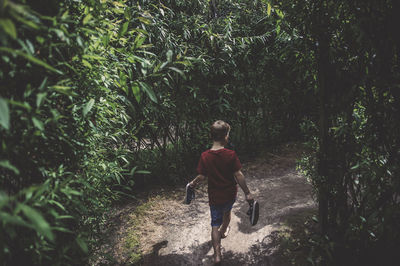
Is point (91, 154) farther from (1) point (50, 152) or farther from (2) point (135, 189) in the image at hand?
(2) point (135, 189)

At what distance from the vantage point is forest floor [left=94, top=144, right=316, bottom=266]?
2.73 m

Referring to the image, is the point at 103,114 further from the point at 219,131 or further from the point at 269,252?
the point at 269,252

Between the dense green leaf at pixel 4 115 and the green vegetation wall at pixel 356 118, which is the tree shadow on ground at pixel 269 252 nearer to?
the green vegetation wall at pixel 356 118

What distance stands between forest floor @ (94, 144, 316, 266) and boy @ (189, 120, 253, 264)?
1.50 ft

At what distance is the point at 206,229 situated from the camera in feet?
11.2

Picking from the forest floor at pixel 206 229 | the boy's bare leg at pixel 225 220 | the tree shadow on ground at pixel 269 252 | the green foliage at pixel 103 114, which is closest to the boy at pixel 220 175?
the boy's bare leg at pixel 225 220

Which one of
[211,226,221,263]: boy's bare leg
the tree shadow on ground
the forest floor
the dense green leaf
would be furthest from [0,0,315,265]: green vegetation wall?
[211,226,221,263]: boy's bare leg

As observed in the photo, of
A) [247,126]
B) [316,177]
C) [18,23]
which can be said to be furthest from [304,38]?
[247,126]

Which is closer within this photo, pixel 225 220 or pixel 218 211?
pixel 218 211

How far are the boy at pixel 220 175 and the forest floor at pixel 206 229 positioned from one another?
458mm

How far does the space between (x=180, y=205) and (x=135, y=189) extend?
3.77ft

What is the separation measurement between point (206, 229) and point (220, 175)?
1226mm

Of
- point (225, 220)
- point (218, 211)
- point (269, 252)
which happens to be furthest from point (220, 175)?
point (269, 252)

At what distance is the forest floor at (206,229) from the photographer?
2.73 m
